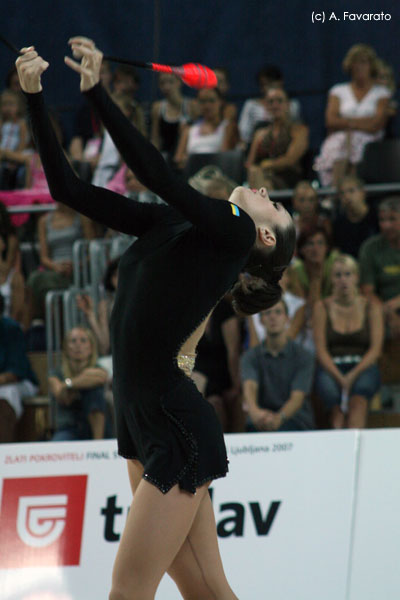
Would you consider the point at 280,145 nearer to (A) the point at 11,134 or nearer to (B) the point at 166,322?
(A) the point at 11,134

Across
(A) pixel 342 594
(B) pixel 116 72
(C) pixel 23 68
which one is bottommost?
(A) pixel 342 594

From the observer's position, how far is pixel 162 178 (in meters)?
2.43

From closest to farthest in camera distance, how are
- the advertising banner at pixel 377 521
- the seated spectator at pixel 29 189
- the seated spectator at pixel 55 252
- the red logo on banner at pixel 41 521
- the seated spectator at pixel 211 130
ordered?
the advertising banner at pixel 377 521, the red logo on banner at pixel 41 521, the seated spectator at pixel 55 252, the seated spectator at pixel 211 130, the seated spectator at pixel 29 189

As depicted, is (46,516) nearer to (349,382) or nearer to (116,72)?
(349,382)

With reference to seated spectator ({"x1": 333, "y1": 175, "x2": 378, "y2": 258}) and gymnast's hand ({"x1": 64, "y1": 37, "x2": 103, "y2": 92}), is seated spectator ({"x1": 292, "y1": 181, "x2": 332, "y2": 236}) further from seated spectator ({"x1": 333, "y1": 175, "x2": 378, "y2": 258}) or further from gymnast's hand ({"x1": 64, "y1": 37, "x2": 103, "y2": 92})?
gymnast's hand ({"x1": 64, "y1": 37, "x2": 103, "y2": 92})

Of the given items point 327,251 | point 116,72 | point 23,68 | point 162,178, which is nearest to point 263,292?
point 162,178

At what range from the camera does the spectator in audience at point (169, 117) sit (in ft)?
26.6

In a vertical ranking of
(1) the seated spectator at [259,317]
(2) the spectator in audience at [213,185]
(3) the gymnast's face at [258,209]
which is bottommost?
(1) the seated spectator at [259,317]

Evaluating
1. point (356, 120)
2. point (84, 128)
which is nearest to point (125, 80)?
point (84, 128)

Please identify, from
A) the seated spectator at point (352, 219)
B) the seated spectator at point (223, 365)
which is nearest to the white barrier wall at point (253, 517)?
the seated spectator at point (223, 365)

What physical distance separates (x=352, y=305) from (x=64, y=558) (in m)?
2.73

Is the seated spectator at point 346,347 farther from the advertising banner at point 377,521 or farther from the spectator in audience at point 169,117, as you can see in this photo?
the spectator in audience at point 169,117

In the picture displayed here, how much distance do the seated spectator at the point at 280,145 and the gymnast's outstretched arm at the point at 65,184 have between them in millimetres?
4540

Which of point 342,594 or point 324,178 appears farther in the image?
point 324,178
